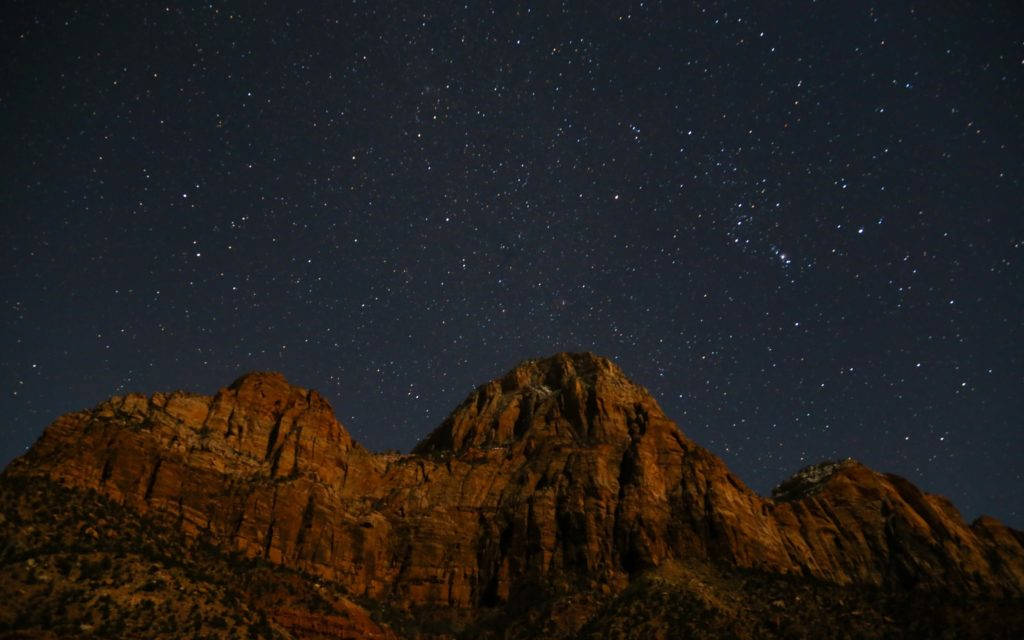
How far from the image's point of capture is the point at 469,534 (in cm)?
8888

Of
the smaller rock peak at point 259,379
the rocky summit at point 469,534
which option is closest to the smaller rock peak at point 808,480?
the rocky summit at point 469,534

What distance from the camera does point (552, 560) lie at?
273 feet

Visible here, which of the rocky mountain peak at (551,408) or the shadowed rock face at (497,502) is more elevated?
the rocky mountain peak at (551,408)

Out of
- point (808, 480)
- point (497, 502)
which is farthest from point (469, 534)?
point (808, 480)

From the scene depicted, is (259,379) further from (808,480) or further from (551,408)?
(808,480)

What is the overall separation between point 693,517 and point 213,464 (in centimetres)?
5607

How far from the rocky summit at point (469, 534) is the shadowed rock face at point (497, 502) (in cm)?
29

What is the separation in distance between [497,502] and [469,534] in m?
5.98

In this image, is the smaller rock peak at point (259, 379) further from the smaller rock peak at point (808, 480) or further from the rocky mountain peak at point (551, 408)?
the smaller rock peak at point (808, 480)

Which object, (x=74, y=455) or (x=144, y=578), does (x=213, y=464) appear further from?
(x=144, y=578)

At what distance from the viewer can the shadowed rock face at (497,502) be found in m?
72.6

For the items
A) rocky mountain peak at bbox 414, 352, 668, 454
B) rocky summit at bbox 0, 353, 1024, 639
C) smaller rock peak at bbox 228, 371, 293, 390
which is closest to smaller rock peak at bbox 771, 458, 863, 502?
rocky summit at bbox 0, 353, 1024, 639

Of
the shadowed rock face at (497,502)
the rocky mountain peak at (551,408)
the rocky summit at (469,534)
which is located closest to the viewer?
the rocky summit at (469,534)

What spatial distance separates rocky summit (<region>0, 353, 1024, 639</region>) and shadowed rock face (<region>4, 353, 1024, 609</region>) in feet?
0.95
